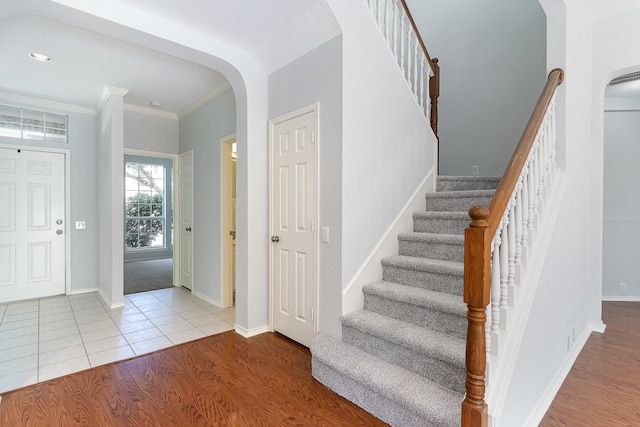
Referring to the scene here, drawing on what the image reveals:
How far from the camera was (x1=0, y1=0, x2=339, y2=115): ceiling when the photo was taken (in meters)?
2.50

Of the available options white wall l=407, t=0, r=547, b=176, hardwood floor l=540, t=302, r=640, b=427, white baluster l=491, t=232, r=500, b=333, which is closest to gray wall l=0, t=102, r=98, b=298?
white wall l=407, t=0, r=547, b=176

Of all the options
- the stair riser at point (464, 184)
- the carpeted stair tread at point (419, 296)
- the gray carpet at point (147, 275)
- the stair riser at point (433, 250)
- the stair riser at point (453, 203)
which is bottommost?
the gray carpet at point (147, 275)

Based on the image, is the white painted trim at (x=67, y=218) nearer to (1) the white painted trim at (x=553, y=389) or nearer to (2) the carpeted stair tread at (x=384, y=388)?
(2) the carpeted stair tread at (x=384, y=388)

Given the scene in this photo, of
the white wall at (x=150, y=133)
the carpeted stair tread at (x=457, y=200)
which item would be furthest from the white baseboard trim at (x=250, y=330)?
the white wall at (x=150, y=133)

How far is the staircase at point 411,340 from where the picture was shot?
185 cm

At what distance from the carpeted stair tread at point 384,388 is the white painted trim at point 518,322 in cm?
22

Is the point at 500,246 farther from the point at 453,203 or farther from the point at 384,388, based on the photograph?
the point at 453,203

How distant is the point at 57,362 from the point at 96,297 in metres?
2.23

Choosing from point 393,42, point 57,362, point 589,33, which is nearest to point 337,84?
point 393,42

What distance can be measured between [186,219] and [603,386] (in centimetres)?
503

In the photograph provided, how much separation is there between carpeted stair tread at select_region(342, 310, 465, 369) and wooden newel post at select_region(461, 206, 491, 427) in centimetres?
32

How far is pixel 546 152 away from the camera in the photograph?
229 centimetres

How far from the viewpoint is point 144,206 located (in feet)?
27.4

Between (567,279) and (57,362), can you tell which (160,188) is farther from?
(567,279)
